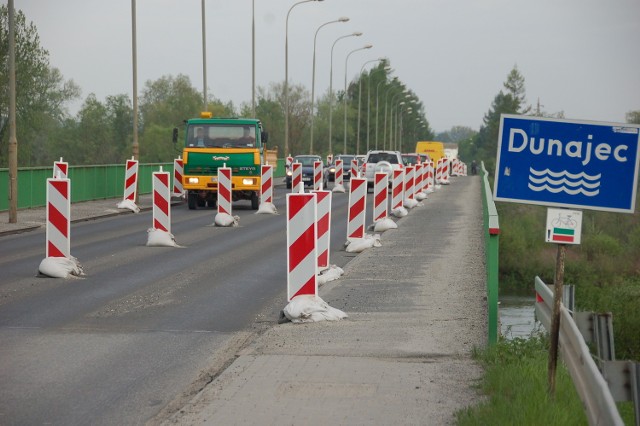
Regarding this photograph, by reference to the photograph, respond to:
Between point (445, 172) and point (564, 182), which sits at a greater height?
point (564, 182)

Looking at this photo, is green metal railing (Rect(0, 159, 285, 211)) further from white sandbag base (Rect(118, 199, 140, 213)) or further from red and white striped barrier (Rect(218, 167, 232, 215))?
red and white striped barrier (Rect(218, 167, 232, 215))

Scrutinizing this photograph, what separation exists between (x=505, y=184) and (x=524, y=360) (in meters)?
1.60

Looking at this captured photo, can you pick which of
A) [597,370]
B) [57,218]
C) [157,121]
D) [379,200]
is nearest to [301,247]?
[57,218]

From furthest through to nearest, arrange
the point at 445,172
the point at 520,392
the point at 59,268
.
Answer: the point at 445,172 → the point at 59,268 → the point at 520,392

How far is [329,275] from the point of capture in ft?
50.0

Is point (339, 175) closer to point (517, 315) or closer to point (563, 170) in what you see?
point (517, 315)

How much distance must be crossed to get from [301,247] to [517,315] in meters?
10.9

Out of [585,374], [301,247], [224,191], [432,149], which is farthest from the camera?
[432,149]

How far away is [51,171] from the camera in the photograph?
1294 inches

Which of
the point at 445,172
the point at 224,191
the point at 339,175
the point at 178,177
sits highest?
the point at 224,191

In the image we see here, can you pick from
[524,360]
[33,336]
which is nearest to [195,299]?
[33,336]

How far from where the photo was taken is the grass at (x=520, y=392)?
654cm

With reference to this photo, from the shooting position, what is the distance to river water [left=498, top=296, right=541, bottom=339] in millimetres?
16413

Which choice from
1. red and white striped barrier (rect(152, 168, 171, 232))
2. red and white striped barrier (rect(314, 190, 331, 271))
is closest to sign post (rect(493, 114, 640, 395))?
red and white striped barrier (rect(314, 190, 331, 271))
